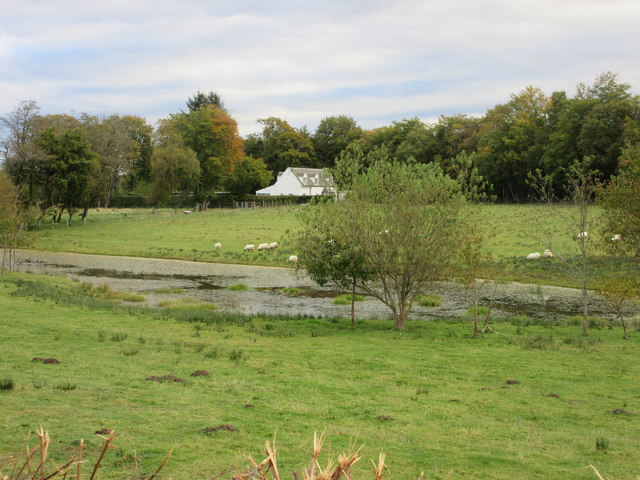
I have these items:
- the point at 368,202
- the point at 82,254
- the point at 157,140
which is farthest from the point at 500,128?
the point at 368,202

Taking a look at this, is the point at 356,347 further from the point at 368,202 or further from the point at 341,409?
the point at 341,409

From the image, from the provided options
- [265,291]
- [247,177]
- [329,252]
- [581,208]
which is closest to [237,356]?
[329,252]

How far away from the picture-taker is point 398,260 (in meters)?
27.4

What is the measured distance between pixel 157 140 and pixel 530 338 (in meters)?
91.7

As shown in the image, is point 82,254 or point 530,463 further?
point 82,254

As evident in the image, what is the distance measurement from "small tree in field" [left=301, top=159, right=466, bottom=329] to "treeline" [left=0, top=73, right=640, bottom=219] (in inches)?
1349

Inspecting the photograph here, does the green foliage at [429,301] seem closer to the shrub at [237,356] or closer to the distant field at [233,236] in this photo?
the distant field at [233,236]

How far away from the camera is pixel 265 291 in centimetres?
4084

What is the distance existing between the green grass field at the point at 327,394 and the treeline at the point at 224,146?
132ft

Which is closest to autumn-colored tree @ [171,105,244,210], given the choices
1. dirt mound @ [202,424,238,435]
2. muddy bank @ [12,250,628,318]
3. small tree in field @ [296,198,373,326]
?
muddy bank @ [12,250,628,318]

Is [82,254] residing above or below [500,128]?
below

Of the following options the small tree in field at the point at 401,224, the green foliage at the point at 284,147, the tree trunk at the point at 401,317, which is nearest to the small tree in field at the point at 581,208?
the small tree in field at the point at 401,224

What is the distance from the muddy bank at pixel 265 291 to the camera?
113ft

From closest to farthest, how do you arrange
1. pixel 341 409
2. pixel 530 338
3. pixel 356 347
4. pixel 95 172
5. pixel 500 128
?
1. pixel 341 409
2. pixel 356 347
3. pixel 530 338
4. pixel 95 172
5. pixel 500 128
